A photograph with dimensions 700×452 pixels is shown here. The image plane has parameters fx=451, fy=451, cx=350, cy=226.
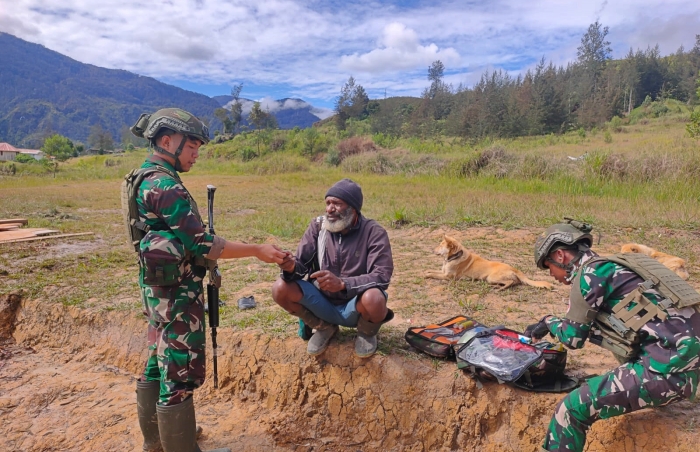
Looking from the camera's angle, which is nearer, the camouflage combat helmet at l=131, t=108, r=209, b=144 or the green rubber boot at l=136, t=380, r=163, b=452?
the camouflage combat helmet at l=131, t=108, r=209, b=144

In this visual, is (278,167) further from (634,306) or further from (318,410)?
(634,306)

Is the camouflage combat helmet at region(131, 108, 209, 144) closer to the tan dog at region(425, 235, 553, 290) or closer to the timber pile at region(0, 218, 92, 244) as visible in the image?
the tan dog at region(425, 235, 553, 290)

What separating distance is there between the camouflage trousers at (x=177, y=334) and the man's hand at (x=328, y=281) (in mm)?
843

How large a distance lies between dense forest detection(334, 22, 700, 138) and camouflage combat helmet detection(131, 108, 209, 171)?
101 feet

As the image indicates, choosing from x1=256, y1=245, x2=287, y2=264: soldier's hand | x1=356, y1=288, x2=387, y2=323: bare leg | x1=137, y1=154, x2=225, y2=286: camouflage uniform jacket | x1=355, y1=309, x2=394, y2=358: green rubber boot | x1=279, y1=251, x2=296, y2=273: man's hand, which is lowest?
x1=355, y1=309, x2=394, y2=358: green rubber boot

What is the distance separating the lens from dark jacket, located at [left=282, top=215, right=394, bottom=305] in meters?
3.43

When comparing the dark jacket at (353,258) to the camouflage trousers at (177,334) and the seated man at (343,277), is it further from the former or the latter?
the camouflage trousers at (177,334)

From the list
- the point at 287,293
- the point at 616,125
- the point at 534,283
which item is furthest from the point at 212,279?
the point at 616,125

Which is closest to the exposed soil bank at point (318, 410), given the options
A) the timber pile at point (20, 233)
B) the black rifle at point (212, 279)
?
the black rifle at point (212, 279)

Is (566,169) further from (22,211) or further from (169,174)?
(22,211)

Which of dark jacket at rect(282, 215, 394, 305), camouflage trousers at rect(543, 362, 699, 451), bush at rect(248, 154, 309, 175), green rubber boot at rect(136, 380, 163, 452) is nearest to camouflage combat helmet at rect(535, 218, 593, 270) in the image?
camouflage trousers at rect(543, 362, 699, 451)

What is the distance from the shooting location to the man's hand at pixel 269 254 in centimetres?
288

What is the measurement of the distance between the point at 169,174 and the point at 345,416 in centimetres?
236

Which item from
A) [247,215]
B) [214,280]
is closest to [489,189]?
[247,215]
